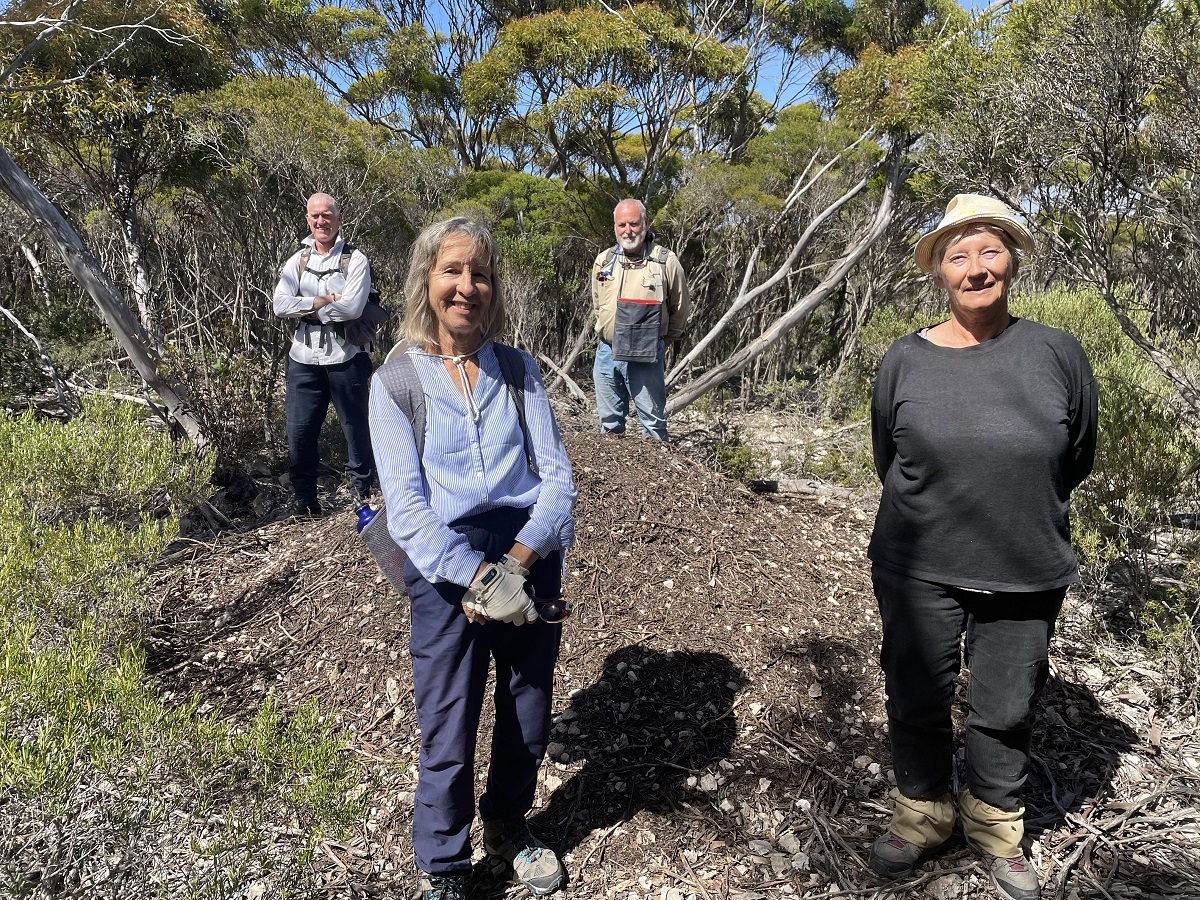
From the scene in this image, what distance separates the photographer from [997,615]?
72.4 inches

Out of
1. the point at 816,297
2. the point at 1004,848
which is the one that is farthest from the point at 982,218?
the point at 816,297

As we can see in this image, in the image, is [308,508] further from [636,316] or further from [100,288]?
[636,316]

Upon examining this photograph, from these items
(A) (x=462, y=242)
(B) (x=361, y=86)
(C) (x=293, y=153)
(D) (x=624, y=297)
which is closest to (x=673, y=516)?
(D) (x=624, y=297)

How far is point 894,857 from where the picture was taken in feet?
6.72

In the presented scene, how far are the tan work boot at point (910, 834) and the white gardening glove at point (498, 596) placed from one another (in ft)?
4.02

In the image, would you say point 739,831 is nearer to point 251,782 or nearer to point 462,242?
point 251,782

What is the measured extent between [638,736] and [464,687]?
1105 mm

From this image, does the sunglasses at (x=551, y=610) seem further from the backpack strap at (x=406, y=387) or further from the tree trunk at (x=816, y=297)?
the tree trunk at (x=816, y=297)

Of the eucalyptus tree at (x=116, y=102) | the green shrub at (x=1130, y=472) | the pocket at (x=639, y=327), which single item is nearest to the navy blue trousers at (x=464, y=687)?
the green shrub at (x=1130, y=472)

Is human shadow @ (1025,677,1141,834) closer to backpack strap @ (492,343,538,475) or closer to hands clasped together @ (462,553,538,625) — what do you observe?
hands clasped together @ (462,553,538,625)

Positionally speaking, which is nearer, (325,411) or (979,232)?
(979,232)

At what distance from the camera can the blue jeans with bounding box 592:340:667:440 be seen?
4.93 m

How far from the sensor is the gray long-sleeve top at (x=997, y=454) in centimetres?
173

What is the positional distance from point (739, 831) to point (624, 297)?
3311mm
